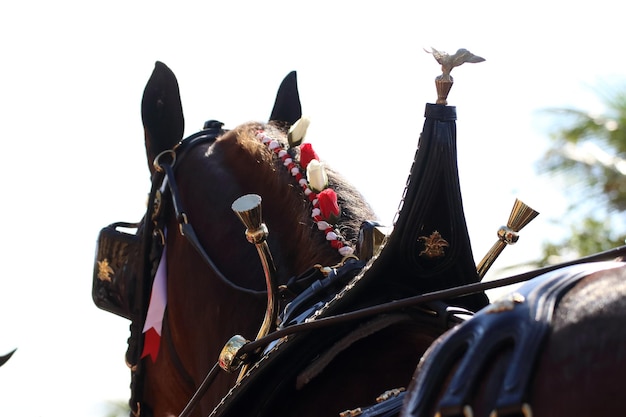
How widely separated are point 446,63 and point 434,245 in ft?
1.48

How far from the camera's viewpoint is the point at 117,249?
3859mm

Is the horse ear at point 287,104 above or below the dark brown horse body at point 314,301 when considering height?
above

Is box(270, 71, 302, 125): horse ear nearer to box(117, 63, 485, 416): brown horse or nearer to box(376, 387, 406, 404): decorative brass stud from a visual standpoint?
box(117, 63, 485, 416): brown horse

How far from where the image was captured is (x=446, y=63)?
2477 mm

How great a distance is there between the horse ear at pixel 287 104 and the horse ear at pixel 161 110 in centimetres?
41

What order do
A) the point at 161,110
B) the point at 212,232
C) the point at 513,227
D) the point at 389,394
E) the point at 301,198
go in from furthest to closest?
the point at 161,110, the point at 212,232, the point at 301,198, the point at 513,227, the point at 389,394

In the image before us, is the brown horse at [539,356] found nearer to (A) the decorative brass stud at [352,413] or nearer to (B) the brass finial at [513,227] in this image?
(A) the decorative brass stud at [352,413]

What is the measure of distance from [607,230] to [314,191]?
24.9 ft

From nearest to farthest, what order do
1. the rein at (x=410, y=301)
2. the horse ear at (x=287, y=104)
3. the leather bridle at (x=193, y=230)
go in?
the rein at (x=410, y=301)
the leather bridle at (x=193, y=230)
the horse ear at (x=287, y=104)

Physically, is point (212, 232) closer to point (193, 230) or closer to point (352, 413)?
point (193, 230)

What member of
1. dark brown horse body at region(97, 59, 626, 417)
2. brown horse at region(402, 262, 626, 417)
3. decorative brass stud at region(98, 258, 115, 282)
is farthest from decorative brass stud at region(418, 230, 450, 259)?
decorative brass stud at region(98, 258, 115, 282)

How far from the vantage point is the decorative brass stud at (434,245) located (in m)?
2.54

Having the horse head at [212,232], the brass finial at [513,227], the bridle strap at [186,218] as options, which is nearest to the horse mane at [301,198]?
the horse head at [212,232]

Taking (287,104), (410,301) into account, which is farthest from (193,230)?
(410,301)
